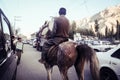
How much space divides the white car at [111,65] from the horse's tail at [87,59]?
103cm

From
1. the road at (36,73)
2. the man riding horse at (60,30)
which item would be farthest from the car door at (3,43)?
the man riding horse at (60,30)

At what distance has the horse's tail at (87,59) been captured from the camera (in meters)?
6.56

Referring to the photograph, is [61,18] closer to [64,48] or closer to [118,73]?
[64,48]

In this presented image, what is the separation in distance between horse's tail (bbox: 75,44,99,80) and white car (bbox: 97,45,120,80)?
1027 millimetres

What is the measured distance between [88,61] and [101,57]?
76.5 inches

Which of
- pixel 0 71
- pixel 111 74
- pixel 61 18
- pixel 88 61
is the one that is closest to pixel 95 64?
pixel 88 61

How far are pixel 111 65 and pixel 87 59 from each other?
1307 mm

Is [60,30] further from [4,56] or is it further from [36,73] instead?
[36,73]

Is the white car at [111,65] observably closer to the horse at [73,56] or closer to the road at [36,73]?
the horse at [73,56]

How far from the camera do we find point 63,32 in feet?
26.7

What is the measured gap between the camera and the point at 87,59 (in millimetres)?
6926

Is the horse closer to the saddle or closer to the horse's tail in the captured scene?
the horse's tail

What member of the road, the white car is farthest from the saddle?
the white car

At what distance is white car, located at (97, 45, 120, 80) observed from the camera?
25.1 ft
